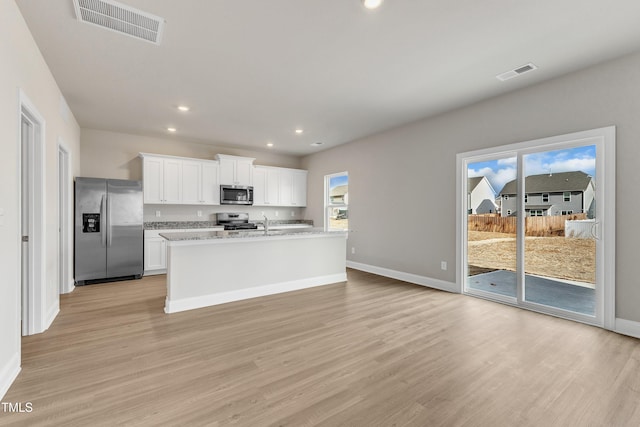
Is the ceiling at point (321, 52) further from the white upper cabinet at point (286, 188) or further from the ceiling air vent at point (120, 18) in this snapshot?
the white upper cabinet at point (286, 188)

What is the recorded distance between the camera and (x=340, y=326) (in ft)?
9.68

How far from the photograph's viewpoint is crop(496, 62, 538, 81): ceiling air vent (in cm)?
294

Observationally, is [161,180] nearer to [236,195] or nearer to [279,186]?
[236,195]

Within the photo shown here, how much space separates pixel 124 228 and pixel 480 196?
5.78m

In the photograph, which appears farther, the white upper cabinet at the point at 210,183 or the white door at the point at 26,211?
the white upper cabinet at the point at 210,183

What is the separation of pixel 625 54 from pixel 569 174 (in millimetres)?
1205

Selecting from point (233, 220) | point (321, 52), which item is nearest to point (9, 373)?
point (321, 52)

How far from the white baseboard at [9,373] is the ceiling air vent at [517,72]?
16.4ft

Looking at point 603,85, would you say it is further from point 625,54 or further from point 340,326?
point 340,326

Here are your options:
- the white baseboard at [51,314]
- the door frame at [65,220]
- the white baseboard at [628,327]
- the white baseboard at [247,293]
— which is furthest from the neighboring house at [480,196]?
the door frame at [65,220]

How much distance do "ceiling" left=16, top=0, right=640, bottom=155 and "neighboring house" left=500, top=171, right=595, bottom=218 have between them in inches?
45.7

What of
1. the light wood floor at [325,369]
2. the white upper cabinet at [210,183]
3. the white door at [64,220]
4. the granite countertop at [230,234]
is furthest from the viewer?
Result: the white upper cabinet at [210,183]

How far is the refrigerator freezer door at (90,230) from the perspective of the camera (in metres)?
4.52

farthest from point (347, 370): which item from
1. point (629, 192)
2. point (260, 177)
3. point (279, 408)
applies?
point (260, 177)
